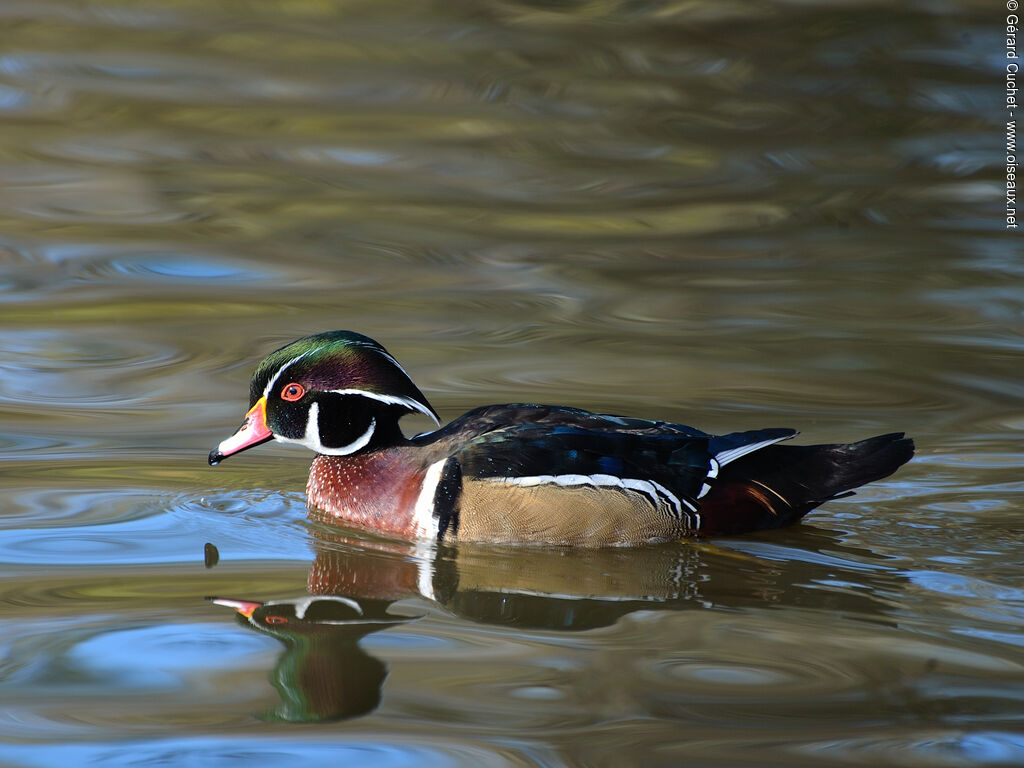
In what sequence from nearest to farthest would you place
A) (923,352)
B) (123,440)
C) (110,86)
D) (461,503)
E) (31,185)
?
(461,503), (123,440), (923,352), (31,185), (110,86)

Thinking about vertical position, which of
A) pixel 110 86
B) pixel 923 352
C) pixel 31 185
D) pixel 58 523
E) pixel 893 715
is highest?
pixel 110 86

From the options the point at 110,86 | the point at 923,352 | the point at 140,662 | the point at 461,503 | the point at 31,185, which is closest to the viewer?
the point at 140,662

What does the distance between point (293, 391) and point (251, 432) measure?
0.90 ft

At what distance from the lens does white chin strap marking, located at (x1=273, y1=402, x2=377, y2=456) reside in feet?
24.0

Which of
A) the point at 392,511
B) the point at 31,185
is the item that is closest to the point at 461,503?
the point at 392,511

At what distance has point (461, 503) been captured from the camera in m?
6.77

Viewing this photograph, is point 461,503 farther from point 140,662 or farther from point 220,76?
point 220,76

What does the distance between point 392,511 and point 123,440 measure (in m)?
1.94

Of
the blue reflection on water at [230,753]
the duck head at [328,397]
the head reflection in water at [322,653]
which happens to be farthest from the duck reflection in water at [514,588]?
the duck head at [328,397]

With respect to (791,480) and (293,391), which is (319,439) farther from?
(791,480)

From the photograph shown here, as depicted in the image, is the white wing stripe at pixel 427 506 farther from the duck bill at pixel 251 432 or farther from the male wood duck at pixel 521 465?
the duck bill at pixel 251 432

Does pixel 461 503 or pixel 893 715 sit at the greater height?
pixel 461 503

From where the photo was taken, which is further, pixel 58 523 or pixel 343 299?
pixel 343 299

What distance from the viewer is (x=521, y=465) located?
673cm
